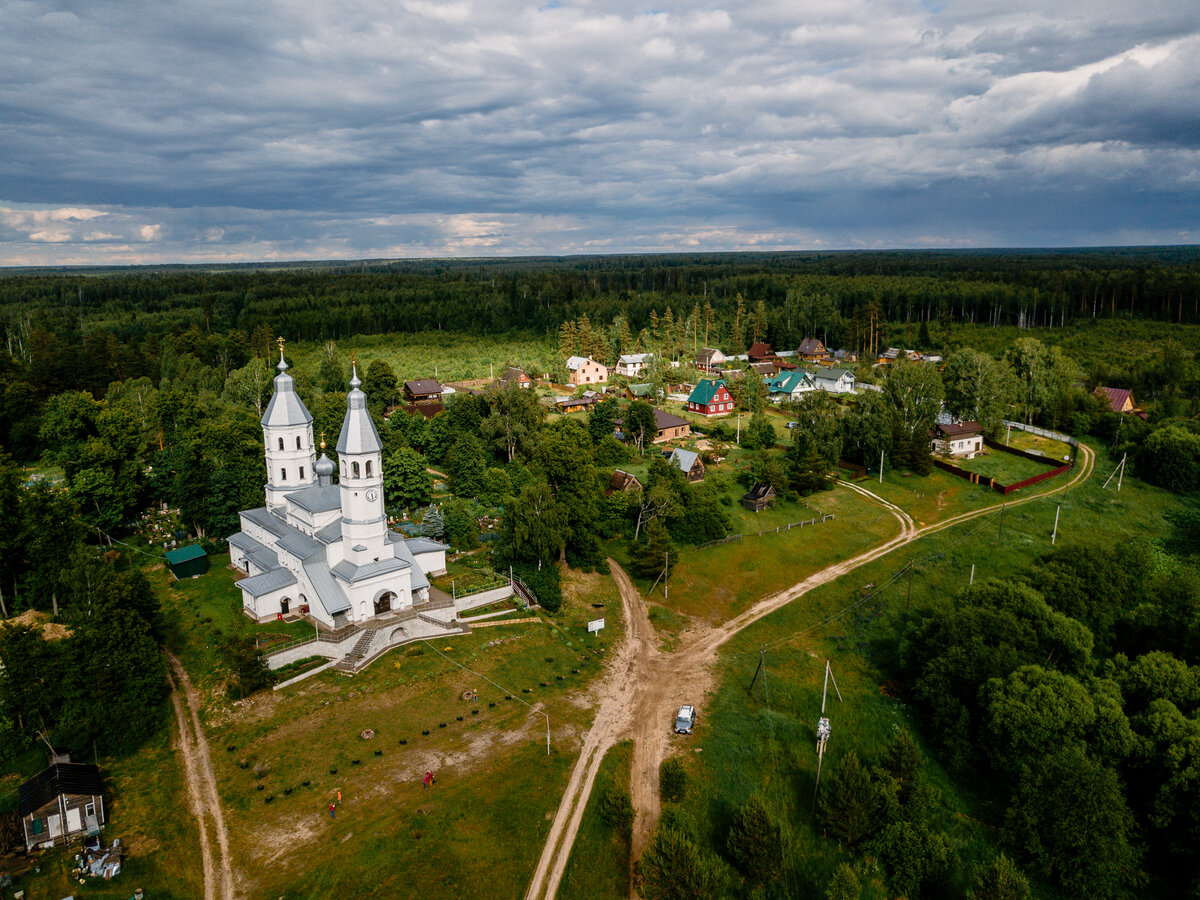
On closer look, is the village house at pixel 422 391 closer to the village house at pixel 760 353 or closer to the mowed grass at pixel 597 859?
the village house at pixel 760 353

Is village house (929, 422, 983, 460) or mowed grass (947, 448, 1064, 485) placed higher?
village house (929, 422, 983, 460)

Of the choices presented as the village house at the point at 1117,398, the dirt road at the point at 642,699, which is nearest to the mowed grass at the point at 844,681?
the dirt road at the point at 642,699

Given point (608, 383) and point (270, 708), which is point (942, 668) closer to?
point (270, 708)

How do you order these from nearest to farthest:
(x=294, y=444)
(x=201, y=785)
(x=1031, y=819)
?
(x=1031, y=819), (x=201, y=785), (x=294, y=444)

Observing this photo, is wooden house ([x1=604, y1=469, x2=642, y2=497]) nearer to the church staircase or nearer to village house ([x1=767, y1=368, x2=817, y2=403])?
the church staircase

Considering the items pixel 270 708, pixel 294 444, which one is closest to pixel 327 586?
pixel 270 708

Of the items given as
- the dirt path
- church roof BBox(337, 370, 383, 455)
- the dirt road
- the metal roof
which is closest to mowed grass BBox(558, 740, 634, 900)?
the dirt road
